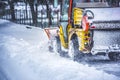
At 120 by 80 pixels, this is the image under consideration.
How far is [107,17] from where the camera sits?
13.4 metres

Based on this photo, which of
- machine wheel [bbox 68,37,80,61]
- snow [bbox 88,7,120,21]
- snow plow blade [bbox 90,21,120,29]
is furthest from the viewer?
machine wheel [bbox 68,37,80,61]

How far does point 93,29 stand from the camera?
1319 cm

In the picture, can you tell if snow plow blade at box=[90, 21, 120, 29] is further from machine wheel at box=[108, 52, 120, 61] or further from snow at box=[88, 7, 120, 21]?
machine wheel at box=[108, 52, 120, 61]

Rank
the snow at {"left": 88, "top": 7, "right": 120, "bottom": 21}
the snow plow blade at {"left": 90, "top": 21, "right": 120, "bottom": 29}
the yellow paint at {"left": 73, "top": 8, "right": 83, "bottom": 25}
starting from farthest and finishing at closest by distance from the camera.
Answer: the yellow paint at {"left": 73, "top": 8, "right": 83, "bottom": 25}, the snow at {"left": 88, "top": 7, "right": 120, "bottom": 21}, the snow plow blade at {"left": 90, "top": 21, "right": 120, "bottom": 29}

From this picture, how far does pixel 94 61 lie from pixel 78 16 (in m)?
1.74

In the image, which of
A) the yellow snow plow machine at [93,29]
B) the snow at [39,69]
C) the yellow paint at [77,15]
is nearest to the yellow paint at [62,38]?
the yellow snow plow machine at [93,29]

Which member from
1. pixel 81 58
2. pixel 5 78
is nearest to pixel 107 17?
pixel 81 58

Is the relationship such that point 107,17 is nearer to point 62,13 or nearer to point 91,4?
point 91,4

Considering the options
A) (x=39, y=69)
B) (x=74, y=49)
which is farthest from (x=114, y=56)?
(x=39, y=69)

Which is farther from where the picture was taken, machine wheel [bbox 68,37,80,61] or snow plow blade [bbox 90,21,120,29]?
machine wheel [bbox 68,37,80,61]

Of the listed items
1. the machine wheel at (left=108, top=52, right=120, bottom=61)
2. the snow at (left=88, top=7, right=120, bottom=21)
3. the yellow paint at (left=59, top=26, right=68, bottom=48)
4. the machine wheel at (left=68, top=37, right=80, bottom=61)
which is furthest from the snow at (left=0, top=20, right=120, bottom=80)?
the machine wheel at (left=108, top=52, right=120, bottom=61)

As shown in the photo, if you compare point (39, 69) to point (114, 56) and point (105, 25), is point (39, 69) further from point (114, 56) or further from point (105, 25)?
point (114, 56)

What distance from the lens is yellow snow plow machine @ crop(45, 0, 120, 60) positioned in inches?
522

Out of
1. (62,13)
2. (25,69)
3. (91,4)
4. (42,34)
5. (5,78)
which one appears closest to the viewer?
(5,78)
